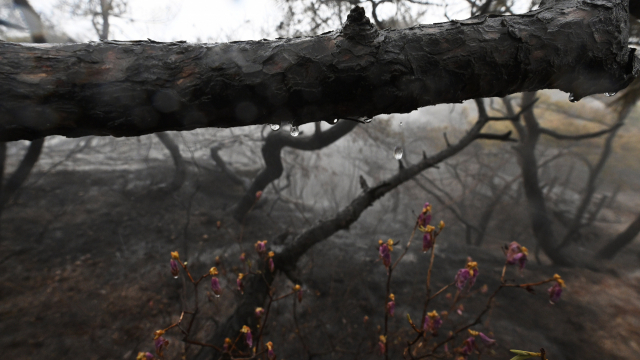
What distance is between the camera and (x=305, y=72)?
71 cm

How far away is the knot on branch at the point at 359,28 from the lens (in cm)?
75

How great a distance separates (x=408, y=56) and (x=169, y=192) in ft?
20.4

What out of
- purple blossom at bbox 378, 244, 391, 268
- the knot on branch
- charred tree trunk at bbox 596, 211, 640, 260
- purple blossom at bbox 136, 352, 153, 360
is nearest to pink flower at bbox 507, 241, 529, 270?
purple blossom at bbox 378, 244, 391, 268

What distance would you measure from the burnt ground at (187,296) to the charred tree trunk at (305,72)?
1978mm

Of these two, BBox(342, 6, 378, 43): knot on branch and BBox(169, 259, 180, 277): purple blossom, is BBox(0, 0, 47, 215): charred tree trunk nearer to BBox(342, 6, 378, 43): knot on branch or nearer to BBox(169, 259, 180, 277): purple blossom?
BBox(169, 259, 180, 277): purple blossom

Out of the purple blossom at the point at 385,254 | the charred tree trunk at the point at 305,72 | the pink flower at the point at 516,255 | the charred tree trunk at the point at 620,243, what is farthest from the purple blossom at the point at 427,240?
the charred tree trunk at the point at 620,243

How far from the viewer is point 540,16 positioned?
832 millimetres

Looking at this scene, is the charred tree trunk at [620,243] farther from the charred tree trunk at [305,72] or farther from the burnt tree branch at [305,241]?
the charred tree trunk at [305,72]

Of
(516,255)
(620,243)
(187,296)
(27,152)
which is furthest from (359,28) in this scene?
(620,243)

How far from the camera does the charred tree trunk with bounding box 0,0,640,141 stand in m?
0.64

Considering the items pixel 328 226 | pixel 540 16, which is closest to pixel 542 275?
pixel 328 226

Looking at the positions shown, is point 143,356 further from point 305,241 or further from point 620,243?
point 620,243

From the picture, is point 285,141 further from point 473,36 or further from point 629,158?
point 629,158

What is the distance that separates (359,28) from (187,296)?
392 centimetres
